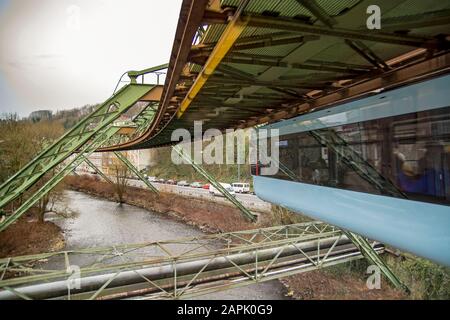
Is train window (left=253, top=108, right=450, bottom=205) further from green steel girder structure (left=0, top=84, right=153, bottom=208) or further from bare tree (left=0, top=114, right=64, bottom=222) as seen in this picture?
bare tree (left=0, top=114, right=64, bottom=222)

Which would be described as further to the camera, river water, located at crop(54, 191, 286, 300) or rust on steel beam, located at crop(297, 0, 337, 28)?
river water, located at crop(54, 191, 286, 300)

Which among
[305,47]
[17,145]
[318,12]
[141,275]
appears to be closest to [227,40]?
[318,12]

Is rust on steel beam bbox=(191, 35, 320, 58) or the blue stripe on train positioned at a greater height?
rust on steel beam bbox=(191, 35, 320, 58)

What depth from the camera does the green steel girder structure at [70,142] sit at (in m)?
5.88

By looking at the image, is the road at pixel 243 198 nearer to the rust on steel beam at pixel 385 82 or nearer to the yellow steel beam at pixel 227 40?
the rust on steel beam at pixel 385 82

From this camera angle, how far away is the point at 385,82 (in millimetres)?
3672

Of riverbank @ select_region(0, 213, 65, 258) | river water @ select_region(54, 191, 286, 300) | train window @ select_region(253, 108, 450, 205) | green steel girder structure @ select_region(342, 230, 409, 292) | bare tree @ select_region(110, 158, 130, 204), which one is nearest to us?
train window @ select_region(253, 108, 450, 205)

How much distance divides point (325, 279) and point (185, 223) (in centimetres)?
1172

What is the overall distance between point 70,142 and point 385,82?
20.2 ft

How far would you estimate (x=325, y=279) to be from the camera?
10.5 m

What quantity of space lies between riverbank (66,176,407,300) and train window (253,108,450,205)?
660 cm

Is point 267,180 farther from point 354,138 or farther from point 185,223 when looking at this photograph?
point 185,223

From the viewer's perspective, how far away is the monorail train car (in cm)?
289

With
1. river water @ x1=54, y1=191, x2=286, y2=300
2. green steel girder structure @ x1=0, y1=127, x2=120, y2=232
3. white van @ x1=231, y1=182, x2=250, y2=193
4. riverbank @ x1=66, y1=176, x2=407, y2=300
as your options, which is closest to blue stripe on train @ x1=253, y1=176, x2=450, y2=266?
green steel girder structure @ x1=0, y1=127, x2=120, y2=232
